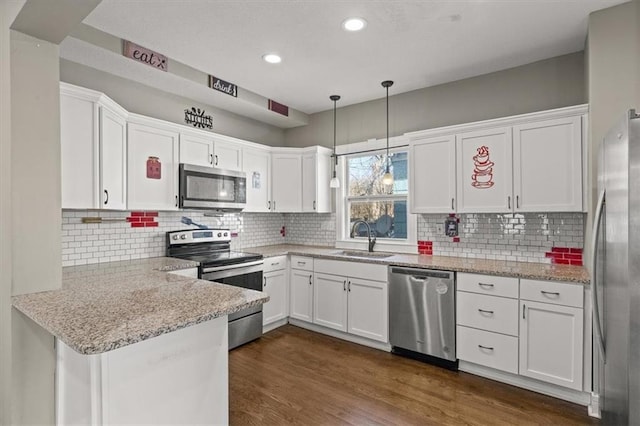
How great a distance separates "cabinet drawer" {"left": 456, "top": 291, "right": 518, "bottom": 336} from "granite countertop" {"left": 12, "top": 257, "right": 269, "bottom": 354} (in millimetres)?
1910

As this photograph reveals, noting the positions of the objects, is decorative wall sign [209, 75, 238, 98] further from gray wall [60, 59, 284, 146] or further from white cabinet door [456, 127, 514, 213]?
white cabinet door [456, 127, 514, 213]

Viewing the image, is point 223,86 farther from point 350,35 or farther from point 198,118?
point 350,35

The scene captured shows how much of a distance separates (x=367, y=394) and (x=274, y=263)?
1.76m

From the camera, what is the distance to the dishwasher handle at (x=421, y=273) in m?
2.91

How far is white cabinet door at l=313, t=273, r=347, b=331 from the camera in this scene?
3.57 m

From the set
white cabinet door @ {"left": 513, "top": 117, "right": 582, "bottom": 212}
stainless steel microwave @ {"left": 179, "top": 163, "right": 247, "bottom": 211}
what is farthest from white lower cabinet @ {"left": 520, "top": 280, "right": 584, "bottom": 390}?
stainless steel microwave @ {"left": 179, "top": 163, "right": 247, "bottom": 211}

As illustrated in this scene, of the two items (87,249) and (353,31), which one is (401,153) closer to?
(353,31)

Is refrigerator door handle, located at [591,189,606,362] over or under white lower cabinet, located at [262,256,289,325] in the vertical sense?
over

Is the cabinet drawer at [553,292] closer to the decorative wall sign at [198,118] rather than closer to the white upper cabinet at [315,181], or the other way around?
the white upper cabinet at [315,181]

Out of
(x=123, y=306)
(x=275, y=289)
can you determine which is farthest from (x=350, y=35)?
→ (x=275, y=289)

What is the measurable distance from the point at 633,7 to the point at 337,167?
2.98 meters

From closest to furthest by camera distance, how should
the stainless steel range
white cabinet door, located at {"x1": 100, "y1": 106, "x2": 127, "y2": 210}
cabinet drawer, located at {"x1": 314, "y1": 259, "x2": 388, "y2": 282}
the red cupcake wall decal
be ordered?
white cabinet door, located at {"x1": 100, "y1": 106, "x2": 127, "y2": 210} → the red cupcake wall decal → the stainless steel range → cabinet drawer, located at {"x1": 314, "y1": 259, "x2": 388, "y2": 282}

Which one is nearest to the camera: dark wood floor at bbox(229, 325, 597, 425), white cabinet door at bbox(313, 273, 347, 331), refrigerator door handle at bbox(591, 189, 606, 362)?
refrigerator door handle at bbox(591, 189, 606, 362)

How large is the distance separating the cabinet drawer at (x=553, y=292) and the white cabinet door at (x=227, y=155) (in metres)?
3.01
